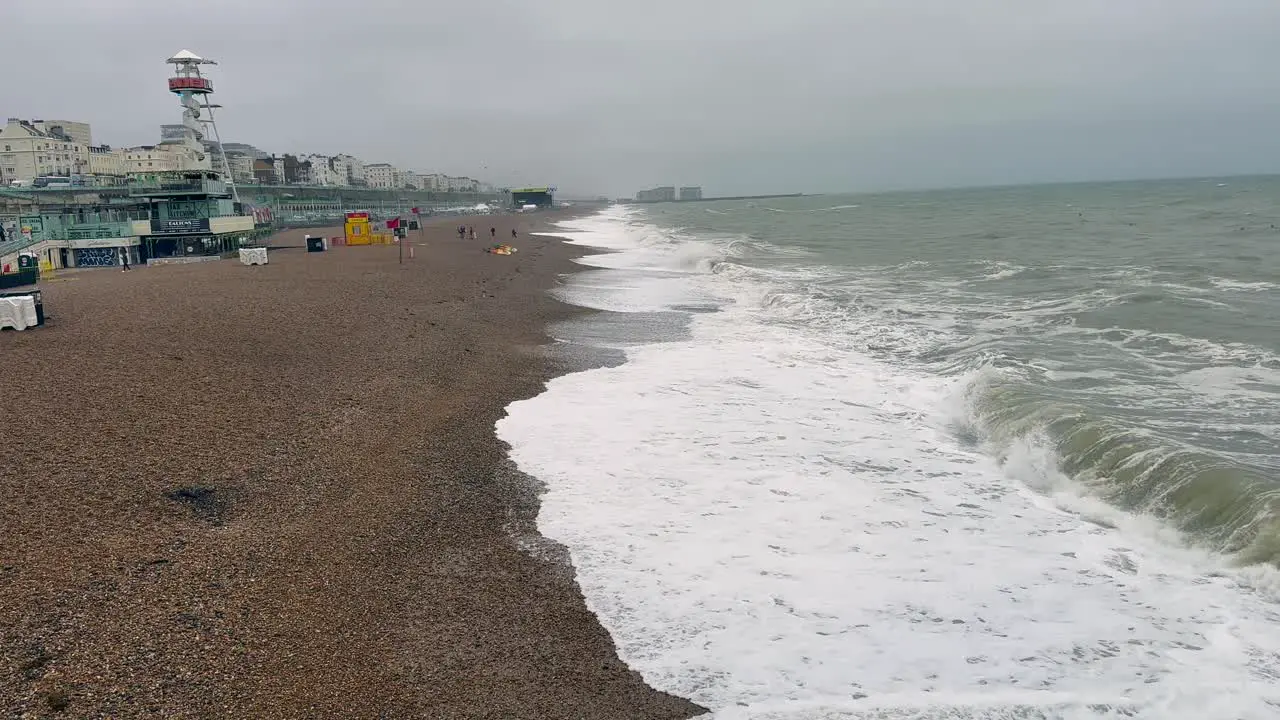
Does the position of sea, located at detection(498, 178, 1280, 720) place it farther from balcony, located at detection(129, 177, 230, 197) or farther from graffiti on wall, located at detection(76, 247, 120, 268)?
balcony, located at detection(129, 177, 230, 197)

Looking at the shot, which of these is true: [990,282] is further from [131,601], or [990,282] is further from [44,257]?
[44,257]

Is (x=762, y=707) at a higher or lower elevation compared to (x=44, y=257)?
lower

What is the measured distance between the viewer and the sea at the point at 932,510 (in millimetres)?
6172

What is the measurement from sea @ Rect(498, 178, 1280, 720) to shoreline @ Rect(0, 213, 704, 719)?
78 cm

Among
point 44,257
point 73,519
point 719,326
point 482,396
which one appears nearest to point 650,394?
point 482,396

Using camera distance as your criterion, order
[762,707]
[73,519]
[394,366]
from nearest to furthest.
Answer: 1. [762,707]
2. [73,519]
3. [394,366]

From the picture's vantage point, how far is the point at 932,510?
9242 millimetres

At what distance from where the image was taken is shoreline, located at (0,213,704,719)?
5.75 m

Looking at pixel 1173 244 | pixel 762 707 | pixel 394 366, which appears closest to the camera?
pixel 762 707

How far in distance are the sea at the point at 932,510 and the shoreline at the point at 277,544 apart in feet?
2.55

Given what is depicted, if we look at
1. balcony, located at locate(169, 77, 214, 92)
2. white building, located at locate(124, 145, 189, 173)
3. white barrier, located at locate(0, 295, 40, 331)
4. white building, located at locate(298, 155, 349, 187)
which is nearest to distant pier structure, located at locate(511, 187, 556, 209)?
white building, located at locate(298, 155, 349, 187)

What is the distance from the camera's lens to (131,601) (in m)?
6.50

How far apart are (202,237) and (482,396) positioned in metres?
37.2

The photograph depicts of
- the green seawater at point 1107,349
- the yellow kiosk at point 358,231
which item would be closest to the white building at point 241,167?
the yellow kiosk at point 358,231
